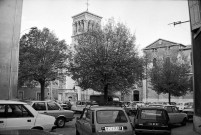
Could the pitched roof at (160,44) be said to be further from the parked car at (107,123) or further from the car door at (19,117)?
the car door at (19,117)

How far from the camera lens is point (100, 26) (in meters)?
27.4

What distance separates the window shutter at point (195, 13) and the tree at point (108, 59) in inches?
458

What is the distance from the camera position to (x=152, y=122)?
10.6 metres

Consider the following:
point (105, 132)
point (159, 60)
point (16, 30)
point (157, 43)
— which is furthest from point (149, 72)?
point (105, 132)

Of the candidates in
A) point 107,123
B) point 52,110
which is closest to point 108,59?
point 52,110

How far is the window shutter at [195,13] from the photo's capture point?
12.6 metres

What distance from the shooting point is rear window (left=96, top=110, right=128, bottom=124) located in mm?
8234

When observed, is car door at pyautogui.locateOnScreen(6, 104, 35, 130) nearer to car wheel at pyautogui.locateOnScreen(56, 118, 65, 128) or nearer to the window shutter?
car wheel at pyautogui.locateOnScreen(56, 118, 65, 128)

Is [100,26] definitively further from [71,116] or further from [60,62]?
[71,116]

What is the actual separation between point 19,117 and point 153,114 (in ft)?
20.6

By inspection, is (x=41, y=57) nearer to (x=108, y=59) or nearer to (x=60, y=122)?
(x=108, y=59)

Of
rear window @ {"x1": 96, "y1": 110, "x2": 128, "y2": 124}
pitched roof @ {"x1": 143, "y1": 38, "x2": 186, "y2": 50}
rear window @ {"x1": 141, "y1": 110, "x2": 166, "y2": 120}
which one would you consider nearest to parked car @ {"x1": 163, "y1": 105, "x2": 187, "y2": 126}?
rear window @ {"x1": 141, "y1": 110, "x2": 166, "y2": 120}

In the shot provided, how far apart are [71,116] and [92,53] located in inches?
471

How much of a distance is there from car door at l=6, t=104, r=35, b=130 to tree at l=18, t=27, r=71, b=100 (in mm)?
22005
